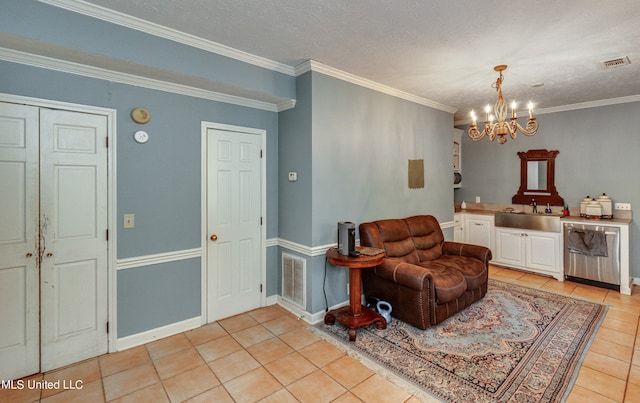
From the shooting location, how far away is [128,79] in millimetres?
2666

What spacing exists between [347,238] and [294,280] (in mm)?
881

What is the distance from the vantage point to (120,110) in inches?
105

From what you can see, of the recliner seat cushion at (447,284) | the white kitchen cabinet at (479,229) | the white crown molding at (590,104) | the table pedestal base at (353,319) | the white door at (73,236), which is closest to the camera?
the white door at (73,236)

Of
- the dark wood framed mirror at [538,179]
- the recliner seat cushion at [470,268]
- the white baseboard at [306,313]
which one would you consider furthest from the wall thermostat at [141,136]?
the dark wood framed mirror at [538,179]

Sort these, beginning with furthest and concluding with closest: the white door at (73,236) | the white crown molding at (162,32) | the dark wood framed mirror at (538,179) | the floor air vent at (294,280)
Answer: the dark wood framed mirror at (538,179), the floor air vent at (294,280), the white door at (73,236), the white crown molding at (162,32)

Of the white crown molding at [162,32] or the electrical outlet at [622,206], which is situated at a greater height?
the white crown molding at [162,32]

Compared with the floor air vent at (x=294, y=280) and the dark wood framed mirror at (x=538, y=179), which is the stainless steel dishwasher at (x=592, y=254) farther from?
the floor air vent at (x=294, y=280)

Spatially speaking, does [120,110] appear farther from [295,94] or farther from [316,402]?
[316,402]

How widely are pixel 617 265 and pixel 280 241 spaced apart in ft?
14.4

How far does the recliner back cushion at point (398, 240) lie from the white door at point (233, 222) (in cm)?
145

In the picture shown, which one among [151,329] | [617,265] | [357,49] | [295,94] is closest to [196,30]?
[295,94]

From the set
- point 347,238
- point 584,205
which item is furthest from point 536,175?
point 347,238

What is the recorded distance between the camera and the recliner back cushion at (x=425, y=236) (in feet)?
12.9

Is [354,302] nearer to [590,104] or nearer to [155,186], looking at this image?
[155,186]
